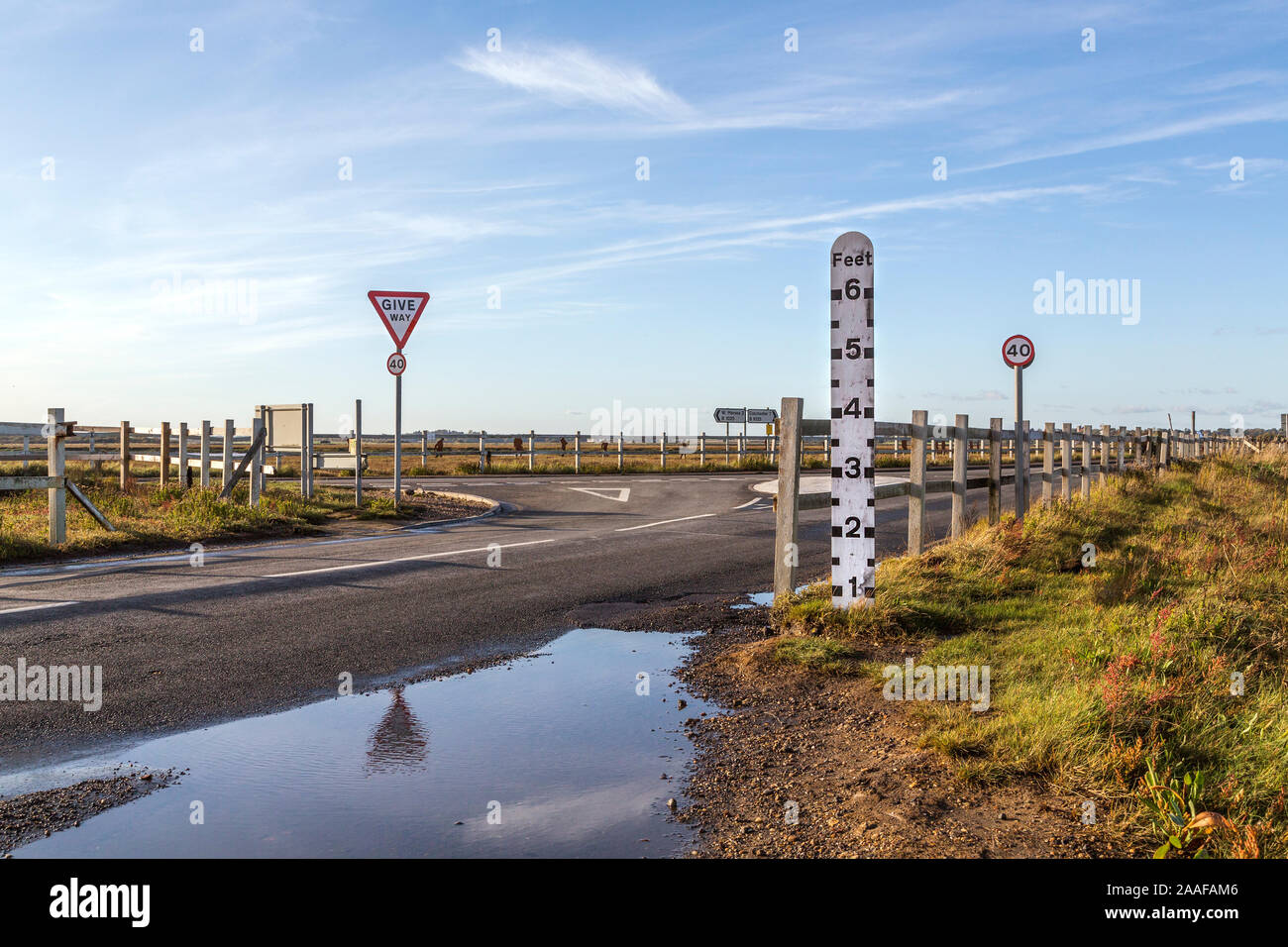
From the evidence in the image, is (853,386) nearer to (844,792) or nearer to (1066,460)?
(844,792)

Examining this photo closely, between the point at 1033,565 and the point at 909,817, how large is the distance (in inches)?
283

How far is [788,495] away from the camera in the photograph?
27.3 feet

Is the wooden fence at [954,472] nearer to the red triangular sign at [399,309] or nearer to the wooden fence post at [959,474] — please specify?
the wooden fence post at [959,474]

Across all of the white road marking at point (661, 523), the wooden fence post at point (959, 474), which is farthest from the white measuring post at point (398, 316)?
the wooden fence post at point (959, 474)

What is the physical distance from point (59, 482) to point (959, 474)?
463 inches

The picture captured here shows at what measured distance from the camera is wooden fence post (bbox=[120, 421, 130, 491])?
19234 mm

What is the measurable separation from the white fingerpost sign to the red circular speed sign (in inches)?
330

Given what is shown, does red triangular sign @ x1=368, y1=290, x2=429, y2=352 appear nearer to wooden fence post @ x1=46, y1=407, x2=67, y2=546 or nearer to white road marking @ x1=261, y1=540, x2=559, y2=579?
wooden fence post @ x1=46, y1=407, x2=67, y2=546

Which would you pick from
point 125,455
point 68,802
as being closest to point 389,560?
point 68,802

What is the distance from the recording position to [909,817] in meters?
3.89
